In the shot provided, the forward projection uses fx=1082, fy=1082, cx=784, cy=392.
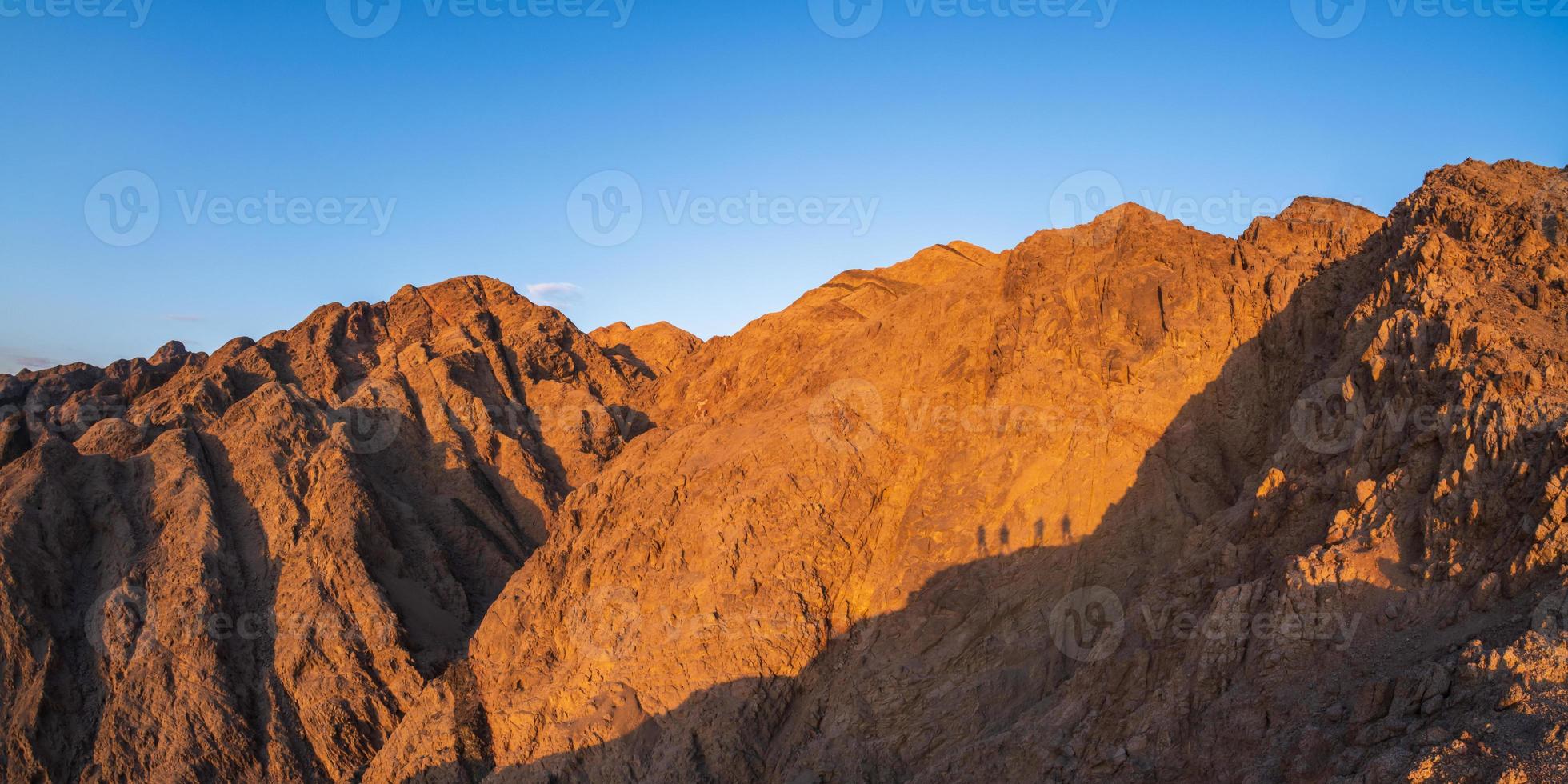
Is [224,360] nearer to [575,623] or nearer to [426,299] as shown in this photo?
[426,299]

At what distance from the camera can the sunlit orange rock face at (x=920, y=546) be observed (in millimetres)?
16016

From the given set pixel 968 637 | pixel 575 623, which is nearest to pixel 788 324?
pixel 575 623

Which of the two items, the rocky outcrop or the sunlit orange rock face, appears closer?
the sunlit orange rock face

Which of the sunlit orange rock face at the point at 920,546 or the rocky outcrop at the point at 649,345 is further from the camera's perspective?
the rocky outcrop at the point at 649,345

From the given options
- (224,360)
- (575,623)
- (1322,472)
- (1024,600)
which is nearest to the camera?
(1322,472)

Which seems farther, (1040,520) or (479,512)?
(479,512)

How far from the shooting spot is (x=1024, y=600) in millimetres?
23203

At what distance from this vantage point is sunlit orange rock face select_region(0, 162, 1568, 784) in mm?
16016

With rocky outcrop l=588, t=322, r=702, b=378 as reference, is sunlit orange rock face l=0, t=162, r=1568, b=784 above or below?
below

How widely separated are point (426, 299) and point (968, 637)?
3831 cm

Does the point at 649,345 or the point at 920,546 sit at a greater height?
the point at 649,345

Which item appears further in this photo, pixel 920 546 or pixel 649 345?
pixel 649 345

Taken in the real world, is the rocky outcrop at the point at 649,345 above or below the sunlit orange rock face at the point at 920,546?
above

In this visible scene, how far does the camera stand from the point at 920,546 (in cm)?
2569
